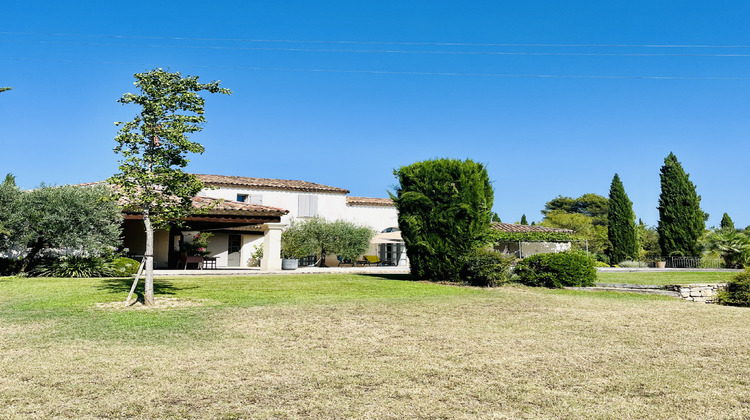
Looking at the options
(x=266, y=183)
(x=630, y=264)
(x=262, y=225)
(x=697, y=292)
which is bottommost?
(x=697, y=292)

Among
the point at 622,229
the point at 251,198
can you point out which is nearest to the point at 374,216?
the point at 251,198

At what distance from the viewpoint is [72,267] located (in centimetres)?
1702

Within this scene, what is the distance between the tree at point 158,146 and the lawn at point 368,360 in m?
1.96

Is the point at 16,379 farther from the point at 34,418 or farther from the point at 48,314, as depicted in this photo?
the point at 48,314

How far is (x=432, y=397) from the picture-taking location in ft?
14.1

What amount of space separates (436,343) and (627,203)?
122ft

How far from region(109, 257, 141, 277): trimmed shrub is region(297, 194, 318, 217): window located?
18.2m

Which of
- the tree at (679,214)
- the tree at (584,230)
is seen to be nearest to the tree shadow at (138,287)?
the tree at (584,230)

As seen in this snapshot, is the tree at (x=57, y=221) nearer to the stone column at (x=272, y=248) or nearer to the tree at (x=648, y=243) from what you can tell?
the stone column at (x=272, y=248)

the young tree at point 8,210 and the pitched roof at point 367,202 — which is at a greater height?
the pitched roof at point 367,202

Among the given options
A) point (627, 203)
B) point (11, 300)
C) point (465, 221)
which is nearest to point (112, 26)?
point (11, 300)

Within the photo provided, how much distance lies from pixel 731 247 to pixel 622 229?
30.0ft

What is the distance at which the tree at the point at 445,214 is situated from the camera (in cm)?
1602

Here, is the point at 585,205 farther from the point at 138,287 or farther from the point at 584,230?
the point at 138,287
